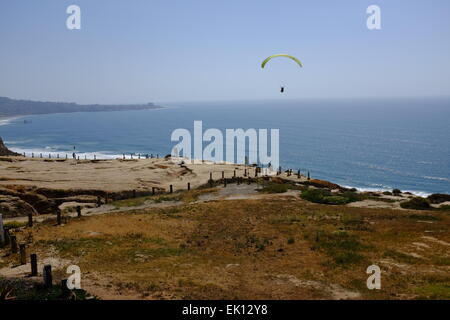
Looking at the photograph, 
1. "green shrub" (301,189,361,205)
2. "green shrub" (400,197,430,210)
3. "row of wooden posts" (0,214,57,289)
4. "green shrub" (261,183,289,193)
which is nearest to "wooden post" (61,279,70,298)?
"row of wooden posts" (0,214,57,289)

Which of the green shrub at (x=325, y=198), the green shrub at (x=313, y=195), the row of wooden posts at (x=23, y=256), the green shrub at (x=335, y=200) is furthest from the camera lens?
the green shrub at (x=313, y=195)

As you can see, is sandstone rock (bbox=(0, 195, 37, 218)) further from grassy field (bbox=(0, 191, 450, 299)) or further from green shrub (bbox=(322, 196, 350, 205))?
green shrub (bbox=(322, 196, 350, 205))

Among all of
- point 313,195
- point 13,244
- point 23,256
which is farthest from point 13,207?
point 313,195

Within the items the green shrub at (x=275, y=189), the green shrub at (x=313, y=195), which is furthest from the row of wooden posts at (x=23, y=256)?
the green shrub at (x=313, y=195)

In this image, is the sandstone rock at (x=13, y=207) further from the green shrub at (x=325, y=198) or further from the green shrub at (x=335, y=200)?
the green shrub at (x=335, y=200)

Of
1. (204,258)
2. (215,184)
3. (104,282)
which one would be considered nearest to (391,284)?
(204,258)

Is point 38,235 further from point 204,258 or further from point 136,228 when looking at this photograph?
point 204,258

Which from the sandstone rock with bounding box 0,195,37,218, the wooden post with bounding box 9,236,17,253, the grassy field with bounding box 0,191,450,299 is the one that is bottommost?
the sandstone rock with bounding box 0,195,37,218

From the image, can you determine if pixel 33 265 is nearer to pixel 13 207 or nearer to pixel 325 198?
pixel 13 207

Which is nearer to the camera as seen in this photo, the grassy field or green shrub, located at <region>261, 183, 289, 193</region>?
the grassy field
